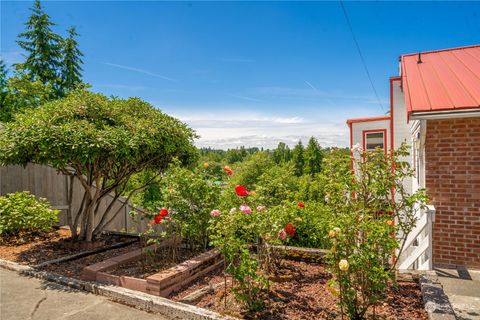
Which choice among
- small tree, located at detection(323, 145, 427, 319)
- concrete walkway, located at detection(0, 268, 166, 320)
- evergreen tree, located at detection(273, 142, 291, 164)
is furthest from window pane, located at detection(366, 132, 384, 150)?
evergreen tree, located at detection(273, 142, 291, 164)

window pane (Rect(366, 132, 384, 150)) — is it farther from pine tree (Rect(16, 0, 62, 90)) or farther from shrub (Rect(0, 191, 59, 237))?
pine tree (Rect(16, 0, 62, 90))

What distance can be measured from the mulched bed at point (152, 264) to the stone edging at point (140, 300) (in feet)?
1.37

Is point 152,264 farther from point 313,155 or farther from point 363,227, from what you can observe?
point 313,155

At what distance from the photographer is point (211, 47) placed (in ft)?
38.6

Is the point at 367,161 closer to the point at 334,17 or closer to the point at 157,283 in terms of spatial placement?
the point at 157,283

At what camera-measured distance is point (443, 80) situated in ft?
19.2

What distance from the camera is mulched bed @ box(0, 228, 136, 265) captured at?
5.00 m

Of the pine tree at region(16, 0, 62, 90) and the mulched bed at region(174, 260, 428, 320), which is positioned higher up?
the pine tree at region(16, 0, 62, 90)

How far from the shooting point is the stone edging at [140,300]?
9.74ft

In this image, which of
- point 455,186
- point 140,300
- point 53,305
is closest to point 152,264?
point 140,300

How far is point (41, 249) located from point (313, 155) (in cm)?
4950

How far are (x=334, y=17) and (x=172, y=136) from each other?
7054mm

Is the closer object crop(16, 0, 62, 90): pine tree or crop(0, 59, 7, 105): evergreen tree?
crop(0, 59, 7, 105): evergreen tree

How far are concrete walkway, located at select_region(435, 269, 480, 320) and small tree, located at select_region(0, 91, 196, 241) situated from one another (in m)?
4.38
